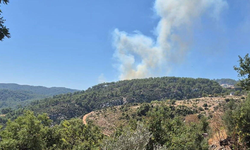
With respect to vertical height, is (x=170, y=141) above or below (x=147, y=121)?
below

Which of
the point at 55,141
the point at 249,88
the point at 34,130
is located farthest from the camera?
the point at 55,141

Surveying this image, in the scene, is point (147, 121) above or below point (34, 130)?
above

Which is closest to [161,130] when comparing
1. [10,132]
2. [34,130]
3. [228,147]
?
[228,147]

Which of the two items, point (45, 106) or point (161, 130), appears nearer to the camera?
point (161, 130)

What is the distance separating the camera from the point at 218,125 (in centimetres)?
1381

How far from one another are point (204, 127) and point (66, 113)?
151 meters

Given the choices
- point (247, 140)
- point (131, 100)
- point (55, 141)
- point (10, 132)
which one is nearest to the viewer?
point (247, 140)

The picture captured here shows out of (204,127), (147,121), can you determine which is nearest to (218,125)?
(204,127)

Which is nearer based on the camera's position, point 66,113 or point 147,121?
point 147,121

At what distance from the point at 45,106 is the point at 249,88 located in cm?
17614

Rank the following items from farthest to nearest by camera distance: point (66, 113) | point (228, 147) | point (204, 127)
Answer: point (66, 113), point (204, 127), point (228, 147)

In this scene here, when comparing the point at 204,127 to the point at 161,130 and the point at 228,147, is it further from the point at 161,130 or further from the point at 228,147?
the point at 161,130

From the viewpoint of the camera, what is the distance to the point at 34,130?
12688 millimetres

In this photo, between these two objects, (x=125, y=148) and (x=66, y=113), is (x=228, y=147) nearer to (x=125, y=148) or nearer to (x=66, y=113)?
(x=125, y=148)
